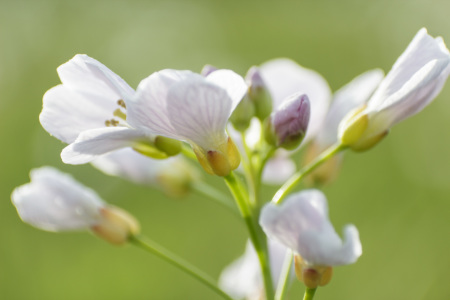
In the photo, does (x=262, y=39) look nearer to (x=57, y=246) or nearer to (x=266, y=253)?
(x=57, y=246)

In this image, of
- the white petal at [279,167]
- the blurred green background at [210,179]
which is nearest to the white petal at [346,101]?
the white petal at [279,167]

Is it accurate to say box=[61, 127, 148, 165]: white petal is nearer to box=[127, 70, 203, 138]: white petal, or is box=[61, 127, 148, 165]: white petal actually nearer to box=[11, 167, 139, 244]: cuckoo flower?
box=[127, 70, 203, 138]: white petal

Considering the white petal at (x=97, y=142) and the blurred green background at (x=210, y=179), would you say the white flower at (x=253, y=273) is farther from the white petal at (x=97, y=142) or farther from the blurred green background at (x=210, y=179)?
the blurred green background at (x=210, y=179)

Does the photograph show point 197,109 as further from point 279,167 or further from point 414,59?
point 279,167

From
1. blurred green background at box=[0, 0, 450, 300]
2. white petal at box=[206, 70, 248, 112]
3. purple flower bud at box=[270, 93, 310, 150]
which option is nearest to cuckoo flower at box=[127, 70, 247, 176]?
white petal at box=[206, 70, 248, 112]

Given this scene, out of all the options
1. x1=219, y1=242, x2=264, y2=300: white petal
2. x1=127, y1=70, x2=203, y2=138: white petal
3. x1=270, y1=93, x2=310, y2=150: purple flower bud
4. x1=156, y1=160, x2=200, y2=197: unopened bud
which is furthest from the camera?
x1=156, y1=160, x2=200, y2=197: unopened bud

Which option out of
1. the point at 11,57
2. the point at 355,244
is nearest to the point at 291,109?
the point at 355,244

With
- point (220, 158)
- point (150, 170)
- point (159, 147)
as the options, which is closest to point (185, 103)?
point (220, 158)
